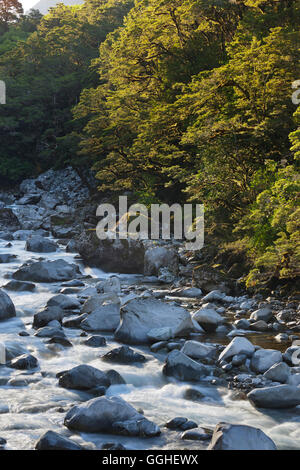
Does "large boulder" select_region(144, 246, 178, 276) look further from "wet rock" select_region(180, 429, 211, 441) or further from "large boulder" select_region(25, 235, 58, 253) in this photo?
"wet rock" select_region(180, 429, 211, 441)

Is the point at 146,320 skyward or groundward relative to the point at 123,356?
skyward

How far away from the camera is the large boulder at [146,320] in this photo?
26.8 ft

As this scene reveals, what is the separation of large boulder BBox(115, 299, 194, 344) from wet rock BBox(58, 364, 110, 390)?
1.92m

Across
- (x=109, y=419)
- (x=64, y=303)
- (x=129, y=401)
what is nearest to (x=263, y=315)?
(x=129, y=401)

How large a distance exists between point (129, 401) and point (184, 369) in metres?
1.02

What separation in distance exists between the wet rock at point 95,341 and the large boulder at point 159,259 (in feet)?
20.4

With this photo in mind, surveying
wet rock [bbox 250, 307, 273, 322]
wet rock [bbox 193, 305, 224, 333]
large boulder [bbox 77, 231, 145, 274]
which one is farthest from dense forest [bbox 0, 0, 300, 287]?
large boulder [bbox 77, 231, 145, 274]

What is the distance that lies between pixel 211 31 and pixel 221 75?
835 centimetres

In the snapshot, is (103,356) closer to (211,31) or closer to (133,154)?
(133,154)

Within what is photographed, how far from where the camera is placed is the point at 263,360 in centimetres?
669

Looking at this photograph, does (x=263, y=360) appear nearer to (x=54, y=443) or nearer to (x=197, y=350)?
(x=197, y=350)

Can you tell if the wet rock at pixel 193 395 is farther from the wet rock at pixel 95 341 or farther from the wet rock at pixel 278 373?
the wet rock at pixel 95 341

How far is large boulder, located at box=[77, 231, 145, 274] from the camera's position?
1527 centimetres

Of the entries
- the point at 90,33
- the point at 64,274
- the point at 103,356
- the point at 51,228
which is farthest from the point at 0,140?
the point at 103,356
